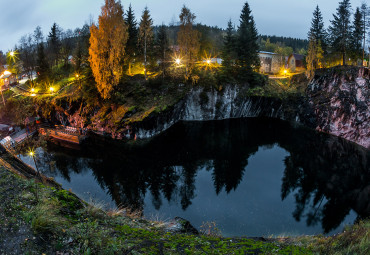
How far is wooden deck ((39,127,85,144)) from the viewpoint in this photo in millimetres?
26327

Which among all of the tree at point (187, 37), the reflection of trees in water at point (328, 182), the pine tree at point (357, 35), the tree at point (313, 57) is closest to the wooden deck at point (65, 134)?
the tree at point (187, 37)

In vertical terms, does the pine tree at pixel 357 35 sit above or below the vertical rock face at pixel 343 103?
above

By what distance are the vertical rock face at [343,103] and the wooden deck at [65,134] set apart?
110 ft

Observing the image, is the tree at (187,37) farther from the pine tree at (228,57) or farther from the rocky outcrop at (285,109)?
the pine tree at (228,57)

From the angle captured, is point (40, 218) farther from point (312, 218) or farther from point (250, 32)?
point (250, 32)

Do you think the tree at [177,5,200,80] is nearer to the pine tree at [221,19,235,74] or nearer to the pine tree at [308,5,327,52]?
the pine tree at [221,19,235,74]

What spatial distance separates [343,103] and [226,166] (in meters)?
22.3

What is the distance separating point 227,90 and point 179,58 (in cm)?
945

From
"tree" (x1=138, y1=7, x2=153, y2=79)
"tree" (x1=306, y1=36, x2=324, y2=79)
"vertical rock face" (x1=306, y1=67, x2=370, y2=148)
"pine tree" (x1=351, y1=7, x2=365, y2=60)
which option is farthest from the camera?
"tree" (x1=306, y1=36, x2=324, y2=79)

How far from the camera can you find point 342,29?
36.4m

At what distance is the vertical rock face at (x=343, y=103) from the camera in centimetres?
2970

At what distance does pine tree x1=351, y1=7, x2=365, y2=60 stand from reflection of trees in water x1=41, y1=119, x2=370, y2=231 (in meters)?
17.8

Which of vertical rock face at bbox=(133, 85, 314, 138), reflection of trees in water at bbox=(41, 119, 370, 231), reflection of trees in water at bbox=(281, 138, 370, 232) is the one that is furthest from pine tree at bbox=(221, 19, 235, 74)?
reflection of trees in water at bbox=(281, 138, 370, 232)

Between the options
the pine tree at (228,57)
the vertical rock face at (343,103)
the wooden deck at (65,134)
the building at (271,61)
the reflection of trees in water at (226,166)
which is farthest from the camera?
the building at (271,61)
